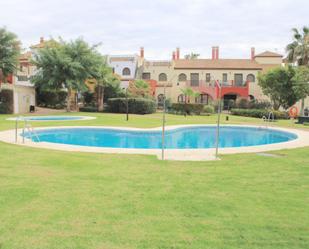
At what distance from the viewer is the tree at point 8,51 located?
2600 centimetres

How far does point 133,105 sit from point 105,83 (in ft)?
13.0

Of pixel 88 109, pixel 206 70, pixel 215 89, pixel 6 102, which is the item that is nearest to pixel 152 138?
pixel 6 102

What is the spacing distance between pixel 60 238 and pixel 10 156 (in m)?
5.46

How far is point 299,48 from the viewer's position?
103 ft

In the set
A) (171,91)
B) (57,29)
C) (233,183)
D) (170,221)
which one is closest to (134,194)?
(170,221)

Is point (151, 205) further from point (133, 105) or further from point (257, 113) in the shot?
point (257, 113)

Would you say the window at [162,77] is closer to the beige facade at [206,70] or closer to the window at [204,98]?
the beige facade at [206,70]

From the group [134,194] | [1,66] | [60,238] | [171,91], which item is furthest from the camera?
[171,91]

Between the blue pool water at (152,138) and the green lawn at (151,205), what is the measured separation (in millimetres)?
6535

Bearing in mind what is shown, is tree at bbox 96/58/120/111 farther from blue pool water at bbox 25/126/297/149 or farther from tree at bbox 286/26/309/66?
tree at bbox 286/26/309/66

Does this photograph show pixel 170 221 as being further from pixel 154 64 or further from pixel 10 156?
pixel 154 64

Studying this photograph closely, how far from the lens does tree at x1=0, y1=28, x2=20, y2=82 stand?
85.3 feet

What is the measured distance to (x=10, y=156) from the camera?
26.7 ft

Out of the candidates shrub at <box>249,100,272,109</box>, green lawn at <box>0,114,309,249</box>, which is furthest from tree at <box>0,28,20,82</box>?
shrub at <box>249,100,272,109</box>
